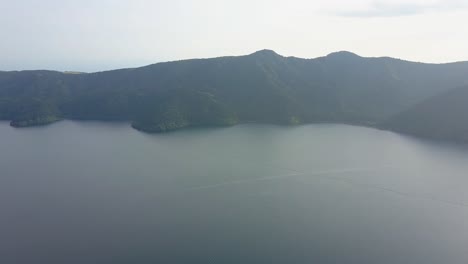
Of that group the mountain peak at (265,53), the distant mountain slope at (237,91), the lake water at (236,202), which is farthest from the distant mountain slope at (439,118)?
the mountain peak at (265,53)

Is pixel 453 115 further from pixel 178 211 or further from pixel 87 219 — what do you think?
pixel 87 219

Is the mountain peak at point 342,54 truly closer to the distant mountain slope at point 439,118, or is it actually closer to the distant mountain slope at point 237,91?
the distant mountain slope at point 237,91

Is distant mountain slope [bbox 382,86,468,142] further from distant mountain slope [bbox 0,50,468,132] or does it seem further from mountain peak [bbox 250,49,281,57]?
mountain peak [bbox 250,49,281,57]

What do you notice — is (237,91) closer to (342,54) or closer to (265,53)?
(265,53)

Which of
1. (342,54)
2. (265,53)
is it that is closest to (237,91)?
(265,53)

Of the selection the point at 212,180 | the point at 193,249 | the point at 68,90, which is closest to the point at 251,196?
the point at 212,180
